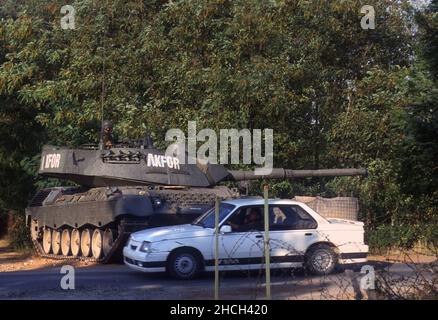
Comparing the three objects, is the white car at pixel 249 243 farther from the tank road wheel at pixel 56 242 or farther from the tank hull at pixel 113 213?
the tank road wheel at pixel 56 242

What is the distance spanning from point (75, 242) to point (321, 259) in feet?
24.9

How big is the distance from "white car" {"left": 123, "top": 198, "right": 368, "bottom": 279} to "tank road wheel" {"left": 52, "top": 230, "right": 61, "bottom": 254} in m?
6.38

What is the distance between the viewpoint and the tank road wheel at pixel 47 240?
2028 centimetres

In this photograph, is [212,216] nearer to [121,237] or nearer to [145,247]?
[145,247]

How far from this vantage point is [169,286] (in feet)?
39.9

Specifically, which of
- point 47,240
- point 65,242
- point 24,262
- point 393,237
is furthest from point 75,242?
point 393,237

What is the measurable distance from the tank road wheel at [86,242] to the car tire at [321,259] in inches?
266

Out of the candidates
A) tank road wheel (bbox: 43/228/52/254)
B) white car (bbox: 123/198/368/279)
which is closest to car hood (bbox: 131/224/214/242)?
white car (bbox: 123/198/368/279)

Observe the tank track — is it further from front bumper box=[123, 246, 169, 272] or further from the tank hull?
front bumper box=[123, 246, 169, 272]

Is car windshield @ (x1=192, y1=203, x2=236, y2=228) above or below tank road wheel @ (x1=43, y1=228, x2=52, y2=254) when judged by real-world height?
above

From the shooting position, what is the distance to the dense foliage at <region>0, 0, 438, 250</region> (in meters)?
21.1

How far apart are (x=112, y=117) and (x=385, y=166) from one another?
24.8 ft
